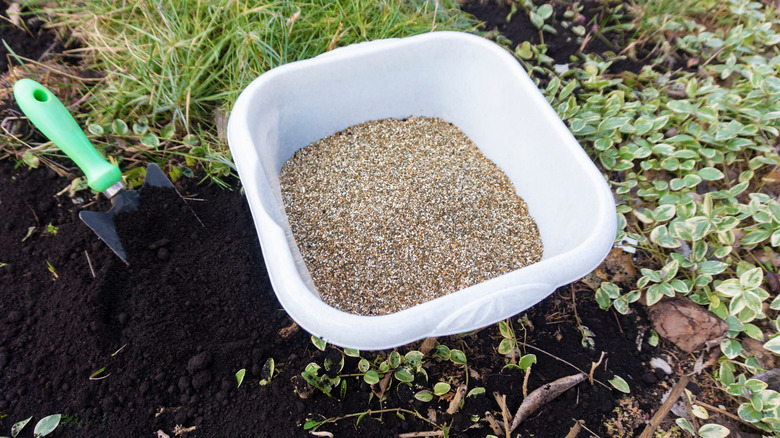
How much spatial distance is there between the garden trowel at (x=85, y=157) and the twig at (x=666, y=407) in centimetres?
126

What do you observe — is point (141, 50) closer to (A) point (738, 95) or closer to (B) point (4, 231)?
(B) point (4, 231)

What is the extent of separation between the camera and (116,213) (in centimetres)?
107

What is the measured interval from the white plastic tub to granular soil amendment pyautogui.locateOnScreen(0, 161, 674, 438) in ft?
0.65

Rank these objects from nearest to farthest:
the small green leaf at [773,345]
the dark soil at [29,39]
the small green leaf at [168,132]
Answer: the small green leaf at [773,345], the small green leaf at [168,132], the dark soil at [29,39]

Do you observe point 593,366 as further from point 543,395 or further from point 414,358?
point 414,358

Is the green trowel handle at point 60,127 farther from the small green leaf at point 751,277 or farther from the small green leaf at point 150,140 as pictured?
the small green leaf at point 751,277

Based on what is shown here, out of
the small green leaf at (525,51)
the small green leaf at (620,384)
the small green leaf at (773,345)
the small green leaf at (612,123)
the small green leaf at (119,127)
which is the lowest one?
the small green leaf at (773,345)

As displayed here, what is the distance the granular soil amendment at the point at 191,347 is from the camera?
2.90 ft

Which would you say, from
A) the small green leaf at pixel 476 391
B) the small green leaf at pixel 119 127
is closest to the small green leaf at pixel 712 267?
the small green leaf at pixel 476 391

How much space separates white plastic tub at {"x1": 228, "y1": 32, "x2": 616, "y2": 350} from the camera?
706 millimetres

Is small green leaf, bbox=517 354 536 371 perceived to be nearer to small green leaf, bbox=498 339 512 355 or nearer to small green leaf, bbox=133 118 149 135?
small green leaf, bbox=498 339 512 355

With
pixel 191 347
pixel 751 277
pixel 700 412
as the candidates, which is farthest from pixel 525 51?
pixel 191 347

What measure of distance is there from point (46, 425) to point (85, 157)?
1.87 feet

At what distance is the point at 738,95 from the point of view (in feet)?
4.52
